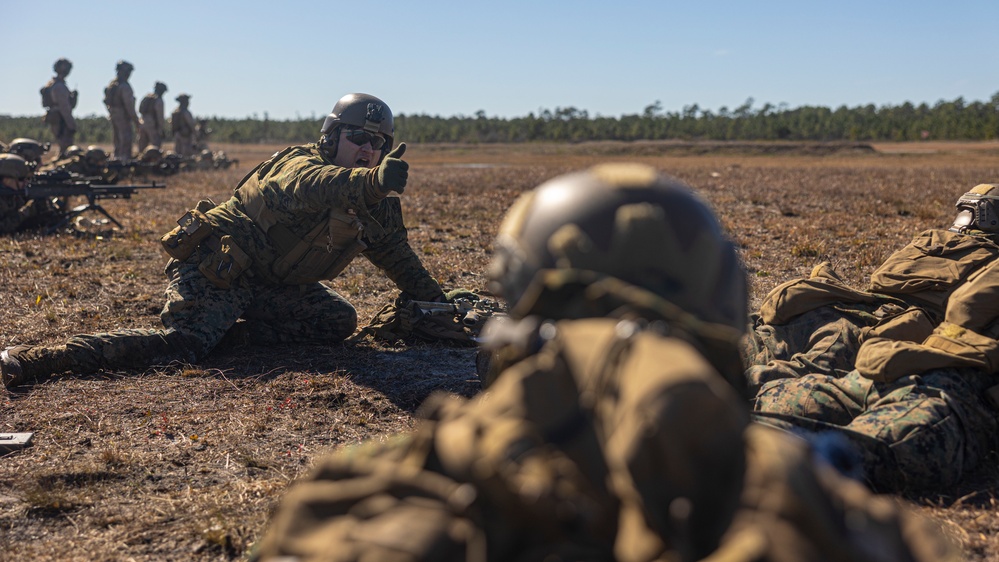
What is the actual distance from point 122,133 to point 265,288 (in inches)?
925

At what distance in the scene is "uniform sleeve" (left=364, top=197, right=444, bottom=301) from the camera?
278 inches

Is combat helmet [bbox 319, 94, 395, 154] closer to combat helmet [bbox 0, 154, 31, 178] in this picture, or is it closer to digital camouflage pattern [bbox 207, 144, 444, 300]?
digital camouflage pattern [bbox 207, 144, 444, 300]

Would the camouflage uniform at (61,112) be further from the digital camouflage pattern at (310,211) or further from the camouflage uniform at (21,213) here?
the digital camouflage pattern at (310,211)

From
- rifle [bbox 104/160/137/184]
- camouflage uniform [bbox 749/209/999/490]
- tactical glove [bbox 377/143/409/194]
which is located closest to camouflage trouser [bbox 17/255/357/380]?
tactical glove [bbox 377/143/409/194]

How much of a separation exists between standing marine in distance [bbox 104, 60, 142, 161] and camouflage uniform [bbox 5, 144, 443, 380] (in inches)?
868

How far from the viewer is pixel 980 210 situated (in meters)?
5.09

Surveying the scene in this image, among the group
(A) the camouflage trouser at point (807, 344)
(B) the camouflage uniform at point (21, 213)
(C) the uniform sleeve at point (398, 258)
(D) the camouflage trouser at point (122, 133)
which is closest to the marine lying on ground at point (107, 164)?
(D) the camouflage trouser at point (122, 133)

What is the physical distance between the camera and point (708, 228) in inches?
89.1

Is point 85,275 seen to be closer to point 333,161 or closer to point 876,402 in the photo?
point 333,161

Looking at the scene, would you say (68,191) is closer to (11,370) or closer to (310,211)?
(11,370)

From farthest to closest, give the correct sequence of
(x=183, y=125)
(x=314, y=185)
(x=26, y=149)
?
(x=183, y=125), (x=26, y=149), (x=314, y=185)

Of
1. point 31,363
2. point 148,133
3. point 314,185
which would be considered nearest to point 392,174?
point 314,185

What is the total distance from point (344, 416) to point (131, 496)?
1.43 meters

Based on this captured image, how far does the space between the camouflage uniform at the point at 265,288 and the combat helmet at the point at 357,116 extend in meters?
0.21
